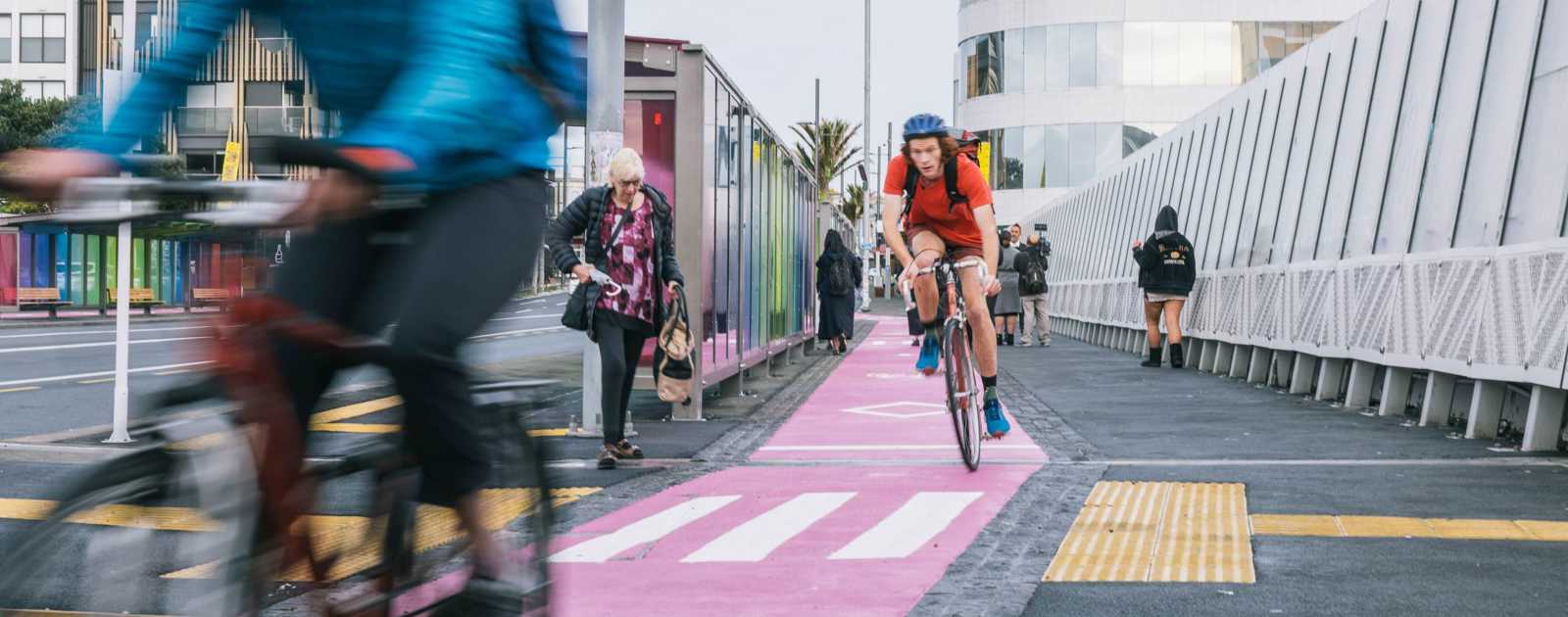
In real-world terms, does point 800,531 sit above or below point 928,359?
below

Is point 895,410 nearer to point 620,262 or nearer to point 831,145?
point 620,262

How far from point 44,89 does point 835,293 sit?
48.9m

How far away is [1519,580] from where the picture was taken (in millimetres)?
5145

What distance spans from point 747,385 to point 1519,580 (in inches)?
450

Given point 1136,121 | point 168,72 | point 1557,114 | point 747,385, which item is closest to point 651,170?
point 747,385

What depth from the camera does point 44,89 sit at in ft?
209

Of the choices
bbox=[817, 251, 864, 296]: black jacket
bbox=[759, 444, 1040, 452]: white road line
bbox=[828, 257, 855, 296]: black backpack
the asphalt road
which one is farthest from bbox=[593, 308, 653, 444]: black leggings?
bbox=[817, 251, 864, 296]: black jacket

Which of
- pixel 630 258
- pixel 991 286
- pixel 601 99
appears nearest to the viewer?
pixel 991 286

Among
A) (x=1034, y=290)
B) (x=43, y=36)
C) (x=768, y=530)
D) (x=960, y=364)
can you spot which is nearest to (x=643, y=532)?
(x=768, y=530)

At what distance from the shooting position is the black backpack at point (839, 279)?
2452 cm

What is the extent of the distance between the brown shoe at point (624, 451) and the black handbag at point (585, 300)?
67cm

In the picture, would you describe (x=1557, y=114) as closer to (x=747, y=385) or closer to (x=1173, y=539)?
(x=1173, y=539)

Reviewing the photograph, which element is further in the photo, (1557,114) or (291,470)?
(1557,114)

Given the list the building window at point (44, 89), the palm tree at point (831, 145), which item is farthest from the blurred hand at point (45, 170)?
the palm tree at point (831, 145)
